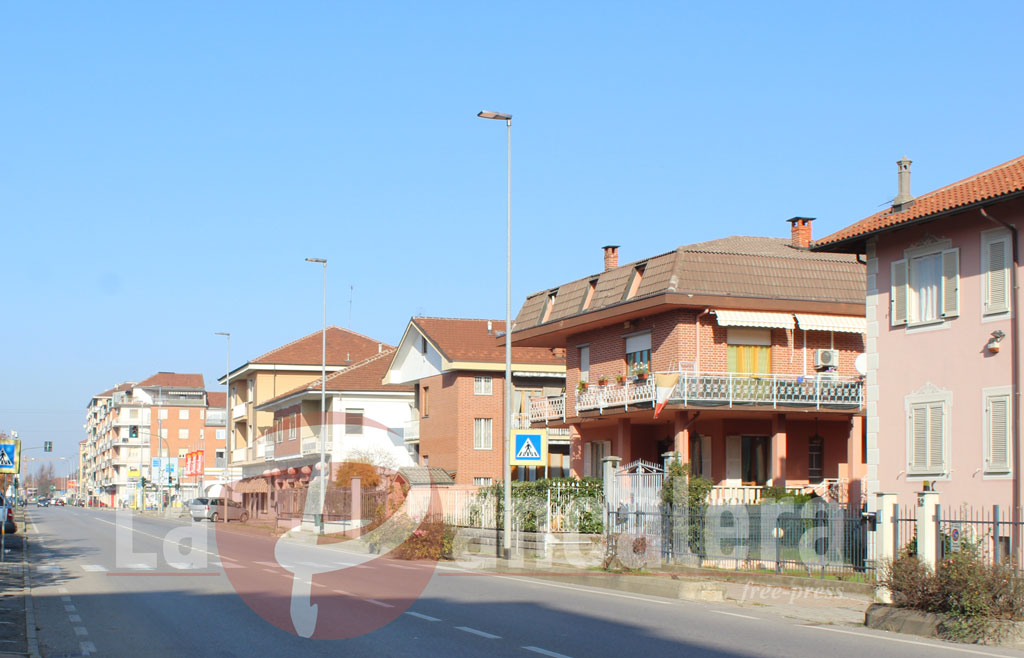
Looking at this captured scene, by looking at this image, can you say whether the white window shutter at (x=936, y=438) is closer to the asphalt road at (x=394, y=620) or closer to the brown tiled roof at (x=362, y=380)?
the asphalt road at (x=394, y=620)

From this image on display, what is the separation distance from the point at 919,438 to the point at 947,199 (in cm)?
488

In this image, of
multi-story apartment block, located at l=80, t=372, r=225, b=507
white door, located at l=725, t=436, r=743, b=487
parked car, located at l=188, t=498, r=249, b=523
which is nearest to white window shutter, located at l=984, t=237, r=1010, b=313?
white door, located at l=725, t=436, r=743, b=487

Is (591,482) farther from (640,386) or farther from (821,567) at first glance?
(821,567)

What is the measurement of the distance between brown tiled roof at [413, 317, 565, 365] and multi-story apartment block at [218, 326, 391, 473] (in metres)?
21.3

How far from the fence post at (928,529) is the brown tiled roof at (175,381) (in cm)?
16108

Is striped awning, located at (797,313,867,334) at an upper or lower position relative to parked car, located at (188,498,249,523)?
upper

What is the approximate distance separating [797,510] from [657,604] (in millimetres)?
7478

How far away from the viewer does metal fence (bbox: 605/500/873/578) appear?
22.0 m

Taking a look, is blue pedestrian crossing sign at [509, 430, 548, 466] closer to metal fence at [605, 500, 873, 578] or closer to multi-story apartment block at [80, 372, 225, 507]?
metal fence at [605, 500, 873, 578]

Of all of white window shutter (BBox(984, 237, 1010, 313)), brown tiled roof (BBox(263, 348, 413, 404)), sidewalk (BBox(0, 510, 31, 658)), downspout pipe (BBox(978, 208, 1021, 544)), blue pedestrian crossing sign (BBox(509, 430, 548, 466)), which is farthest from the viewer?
brown tiled roof (BBox(263, 348, 413, 404))

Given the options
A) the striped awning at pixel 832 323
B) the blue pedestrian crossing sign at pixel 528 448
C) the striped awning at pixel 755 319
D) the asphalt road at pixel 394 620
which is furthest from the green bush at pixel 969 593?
the striped awning at pixel 832 323

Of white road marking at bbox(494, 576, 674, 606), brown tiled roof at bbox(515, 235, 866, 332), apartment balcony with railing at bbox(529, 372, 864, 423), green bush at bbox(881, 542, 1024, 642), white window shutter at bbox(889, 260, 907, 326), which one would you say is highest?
brown tiled roof at bbox(515, 235, 866, 332)

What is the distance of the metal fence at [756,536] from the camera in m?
22.0

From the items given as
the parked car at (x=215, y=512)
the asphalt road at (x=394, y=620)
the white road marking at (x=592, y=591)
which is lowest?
the parked car at (x=215, y=512)
